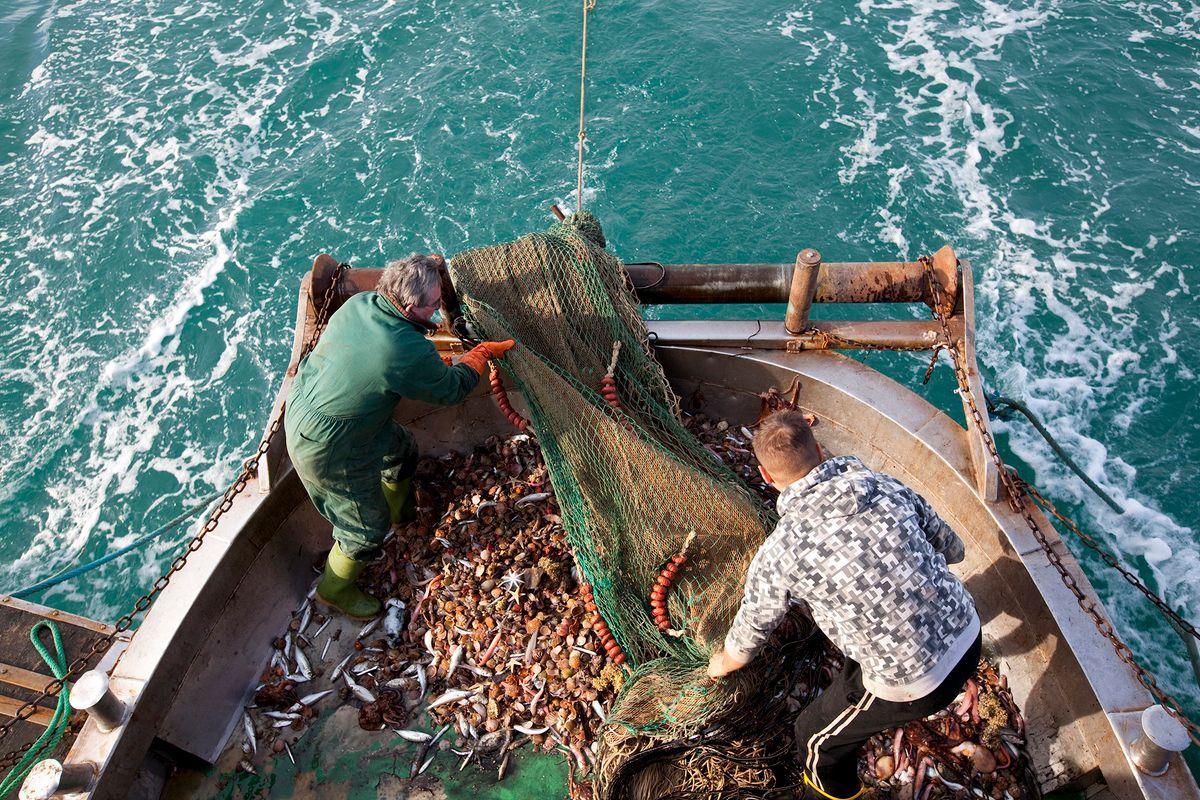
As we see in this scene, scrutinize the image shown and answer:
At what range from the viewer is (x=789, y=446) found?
2.72 m

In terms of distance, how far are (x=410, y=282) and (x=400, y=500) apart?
5.58ft

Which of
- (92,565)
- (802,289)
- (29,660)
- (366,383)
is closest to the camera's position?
(366,383)

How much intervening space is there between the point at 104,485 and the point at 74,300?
2.75 meters

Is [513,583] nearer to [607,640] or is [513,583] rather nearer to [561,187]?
[607,640]

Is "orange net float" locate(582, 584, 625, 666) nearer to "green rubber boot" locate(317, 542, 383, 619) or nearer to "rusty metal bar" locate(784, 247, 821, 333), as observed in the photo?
"green rubber boot" locate(317, 542, 383, 619)

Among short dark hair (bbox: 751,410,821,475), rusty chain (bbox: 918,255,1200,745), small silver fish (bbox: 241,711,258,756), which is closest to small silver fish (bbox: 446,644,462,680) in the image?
small silver fish (bbox: 241,711,258,756)

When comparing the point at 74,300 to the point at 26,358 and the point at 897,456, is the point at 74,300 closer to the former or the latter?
the point at 26,358

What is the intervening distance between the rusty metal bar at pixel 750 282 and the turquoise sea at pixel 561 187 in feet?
11.6

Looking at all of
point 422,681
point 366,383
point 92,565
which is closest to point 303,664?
point 422,681

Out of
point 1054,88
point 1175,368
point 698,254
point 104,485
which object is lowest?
point 104,485

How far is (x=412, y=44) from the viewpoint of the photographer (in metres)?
11.5

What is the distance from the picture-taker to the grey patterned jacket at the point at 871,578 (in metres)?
2.59

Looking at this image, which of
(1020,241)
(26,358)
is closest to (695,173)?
(1020,241)

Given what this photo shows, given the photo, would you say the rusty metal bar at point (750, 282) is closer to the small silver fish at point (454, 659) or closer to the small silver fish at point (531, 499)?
the small silver fish at point (531, 499)
